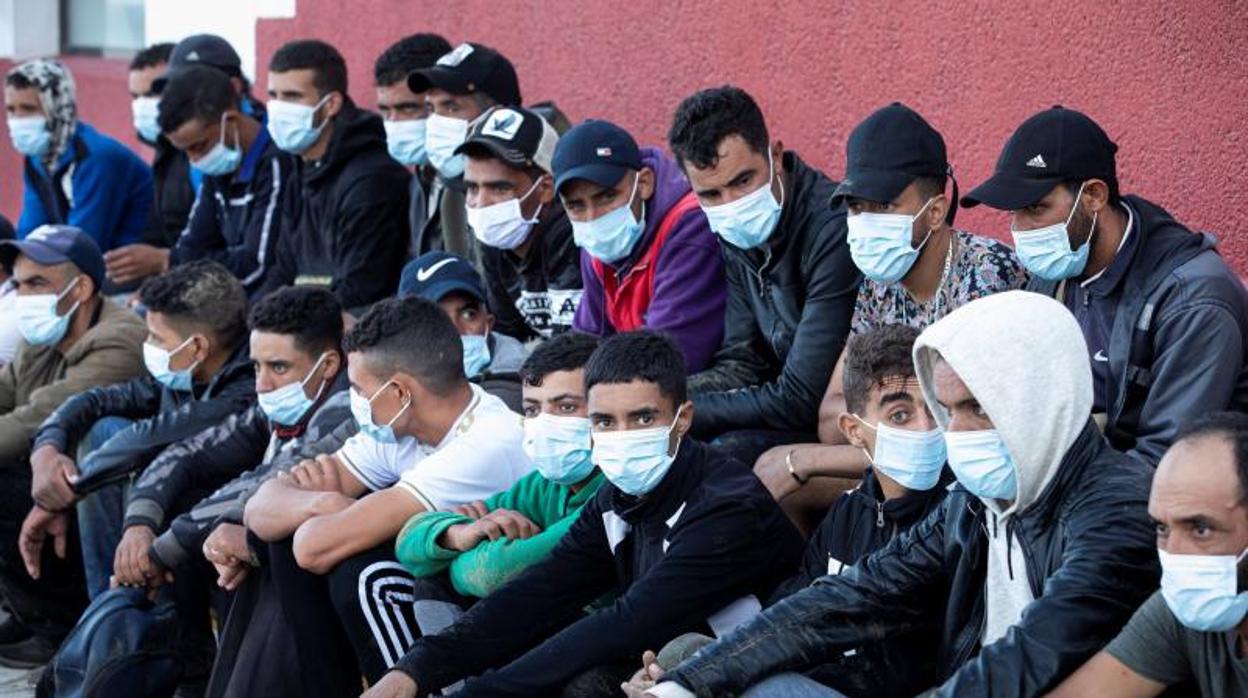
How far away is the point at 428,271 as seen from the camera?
6723 millimetres

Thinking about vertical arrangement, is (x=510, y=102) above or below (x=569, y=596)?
above

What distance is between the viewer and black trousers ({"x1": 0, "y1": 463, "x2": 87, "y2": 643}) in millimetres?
7688

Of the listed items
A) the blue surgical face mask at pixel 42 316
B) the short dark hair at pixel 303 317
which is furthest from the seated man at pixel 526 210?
the blue surgical face mask at pixel 42 316

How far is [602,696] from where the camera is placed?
497 cm

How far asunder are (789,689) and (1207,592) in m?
1.04

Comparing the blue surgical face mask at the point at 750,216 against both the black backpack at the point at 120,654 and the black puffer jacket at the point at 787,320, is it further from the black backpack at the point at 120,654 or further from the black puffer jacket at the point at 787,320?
the black backpack at the point at 120,654

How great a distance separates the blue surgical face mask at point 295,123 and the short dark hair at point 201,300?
97cm

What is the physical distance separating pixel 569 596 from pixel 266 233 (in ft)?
11.8

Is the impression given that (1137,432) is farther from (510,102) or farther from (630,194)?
(510,102)

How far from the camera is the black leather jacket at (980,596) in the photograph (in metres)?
4.04

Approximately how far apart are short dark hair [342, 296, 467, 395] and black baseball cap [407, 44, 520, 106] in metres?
1.54

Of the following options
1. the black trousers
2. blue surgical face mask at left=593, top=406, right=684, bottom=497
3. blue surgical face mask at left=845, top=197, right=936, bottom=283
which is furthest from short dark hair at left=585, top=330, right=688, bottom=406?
the black trousers

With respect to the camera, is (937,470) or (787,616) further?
(937,470)

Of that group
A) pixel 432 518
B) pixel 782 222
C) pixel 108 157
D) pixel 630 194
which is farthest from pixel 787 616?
pixel 108 157
